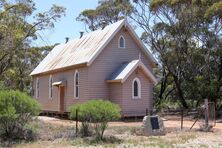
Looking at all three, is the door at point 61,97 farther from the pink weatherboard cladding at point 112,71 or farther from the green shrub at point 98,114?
the green shrub at point 98,114

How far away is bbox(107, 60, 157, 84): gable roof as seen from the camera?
28.8 m

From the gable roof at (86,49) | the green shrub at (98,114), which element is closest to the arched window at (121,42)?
the gable roof at (86,49)

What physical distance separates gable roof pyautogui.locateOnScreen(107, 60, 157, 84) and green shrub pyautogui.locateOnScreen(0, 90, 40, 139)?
1106 cm

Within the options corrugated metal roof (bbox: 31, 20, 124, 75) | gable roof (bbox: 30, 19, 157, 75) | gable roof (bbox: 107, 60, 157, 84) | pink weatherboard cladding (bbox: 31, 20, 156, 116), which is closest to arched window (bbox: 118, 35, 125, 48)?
pink weatherboard cladding (bbox: 31, 20, 156, 116)

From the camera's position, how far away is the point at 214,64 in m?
40.5

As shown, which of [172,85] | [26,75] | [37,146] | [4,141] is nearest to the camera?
[37,146]

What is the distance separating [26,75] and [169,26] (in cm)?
2860

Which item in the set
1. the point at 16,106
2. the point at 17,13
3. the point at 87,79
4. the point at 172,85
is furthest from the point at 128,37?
the point at 172,85

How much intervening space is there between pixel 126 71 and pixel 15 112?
12715 millimetres

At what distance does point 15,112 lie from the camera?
1762cm

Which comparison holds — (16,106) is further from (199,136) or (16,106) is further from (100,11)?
(100,11)

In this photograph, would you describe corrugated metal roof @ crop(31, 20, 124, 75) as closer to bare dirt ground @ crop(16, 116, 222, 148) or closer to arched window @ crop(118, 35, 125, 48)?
arched window @ crop(118, 35, 125, 48)

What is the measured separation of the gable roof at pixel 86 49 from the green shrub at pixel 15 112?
10996mm

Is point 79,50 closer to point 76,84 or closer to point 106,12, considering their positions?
point 76,84
